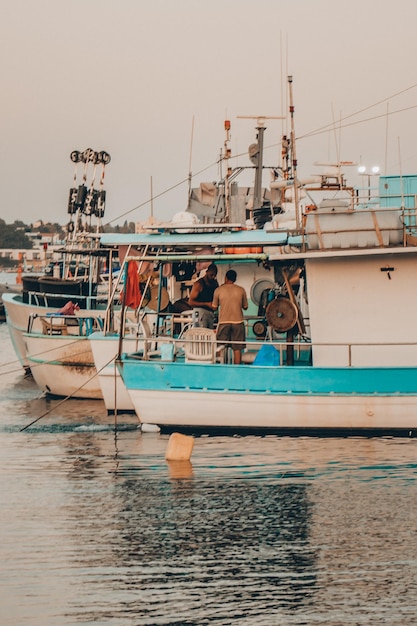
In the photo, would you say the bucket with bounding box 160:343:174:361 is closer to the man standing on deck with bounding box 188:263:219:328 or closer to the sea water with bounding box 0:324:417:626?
the sea water with bounding box 0:324:417:626

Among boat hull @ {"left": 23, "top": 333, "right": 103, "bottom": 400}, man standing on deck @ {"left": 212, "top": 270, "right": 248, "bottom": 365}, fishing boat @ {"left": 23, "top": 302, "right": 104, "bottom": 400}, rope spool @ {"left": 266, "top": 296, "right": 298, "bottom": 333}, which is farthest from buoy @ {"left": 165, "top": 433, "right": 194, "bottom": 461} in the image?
boat hull @ {"left": 23, "top": 333, "right": 103, "bottom": 400}

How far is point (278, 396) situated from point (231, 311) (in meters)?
1.96

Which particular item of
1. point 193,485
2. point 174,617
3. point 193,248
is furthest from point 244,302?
point 174,617

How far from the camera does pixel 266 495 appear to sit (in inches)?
569

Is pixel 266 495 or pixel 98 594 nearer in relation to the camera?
pixel 98 594

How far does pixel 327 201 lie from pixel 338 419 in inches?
157

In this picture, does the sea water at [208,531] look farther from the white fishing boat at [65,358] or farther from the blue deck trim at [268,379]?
the white fishing boat at [65,358]

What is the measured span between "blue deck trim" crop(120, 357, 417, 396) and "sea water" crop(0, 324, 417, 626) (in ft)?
2.94

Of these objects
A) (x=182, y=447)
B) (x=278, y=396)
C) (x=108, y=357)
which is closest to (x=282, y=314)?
(x=278, y=396)

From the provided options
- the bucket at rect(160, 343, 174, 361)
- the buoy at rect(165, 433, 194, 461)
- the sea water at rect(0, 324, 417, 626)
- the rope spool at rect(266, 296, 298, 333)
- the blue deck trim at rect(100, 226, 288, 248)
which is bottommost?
the sea water at rect(0, 324, 417, 626)

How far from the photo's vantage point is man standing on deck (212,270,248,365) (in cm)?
1911

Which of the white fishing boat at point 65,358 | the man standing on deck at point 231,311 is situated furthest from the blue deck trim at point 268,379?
the white fishing boat at point 65,358

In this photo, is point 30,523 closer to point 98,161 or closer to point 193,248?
point 193,248

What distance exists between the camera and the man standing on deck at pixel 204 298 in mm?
20438
